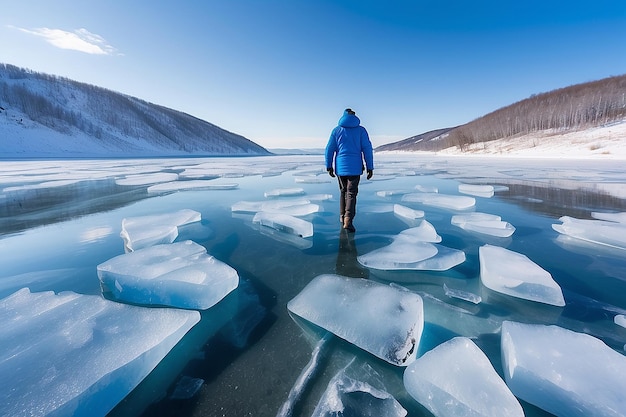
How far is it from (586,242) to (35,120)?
52840mm

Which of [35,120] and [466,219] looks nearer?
[466,219]

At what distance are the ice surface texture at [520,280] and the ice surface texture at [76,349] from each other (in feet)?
6.04

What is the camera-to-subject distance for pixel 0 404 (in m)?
0.82

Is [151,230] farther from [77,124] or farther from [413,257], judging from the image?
[77,124]

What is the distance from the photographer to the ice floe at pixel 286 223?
2693mm

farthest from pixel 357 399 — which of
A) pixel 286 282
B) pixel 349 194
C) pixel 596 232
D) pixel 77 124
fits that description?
pixel 77 124

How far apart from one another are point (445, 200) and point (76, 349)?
4535mm

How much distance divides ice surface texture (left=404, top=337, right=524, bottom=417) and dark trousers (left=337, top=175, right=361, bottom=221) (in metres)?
1.90

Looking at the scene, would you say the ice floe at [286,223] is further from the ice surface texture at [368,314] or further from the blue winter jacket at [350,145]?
the ice surface texture at [368,314]

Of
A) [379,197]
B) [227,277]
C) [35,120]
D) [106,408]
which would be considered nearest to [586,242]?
[379,197]

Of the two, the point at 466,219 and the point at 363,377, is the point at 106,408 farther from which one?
the point at 466,219

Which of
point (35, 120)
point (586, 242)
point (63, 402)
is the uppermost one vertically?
point (35, 120)

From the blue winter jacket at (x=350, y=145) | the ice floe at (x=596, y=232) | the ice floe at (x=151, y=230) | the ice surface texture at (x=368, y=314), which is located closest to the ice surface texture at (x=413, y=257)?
the ice surface texture at (x=368, y=314)

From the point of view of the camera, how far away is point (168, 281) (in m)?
1.45
